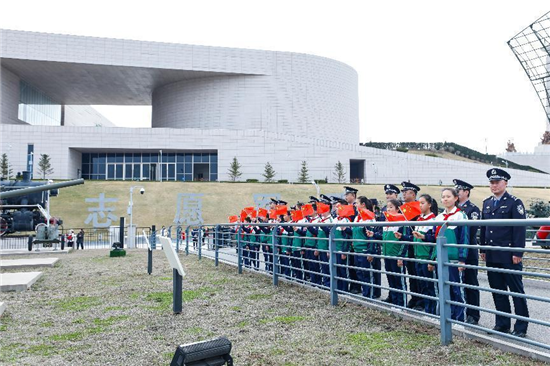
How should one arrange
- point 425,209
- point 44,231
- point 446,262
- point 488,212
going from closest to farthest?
1. point 446,262
2. point 488,212
3. point 425,209
4. point 44,231

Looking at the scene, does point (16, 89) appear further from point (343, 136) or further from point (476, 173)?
point (476, 173)

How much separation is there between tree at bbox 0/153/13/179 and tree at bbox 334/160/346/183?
36188mm

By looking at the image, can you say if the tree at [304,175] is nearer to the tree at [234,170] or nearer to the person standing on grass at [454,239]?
the tree at [234,170]

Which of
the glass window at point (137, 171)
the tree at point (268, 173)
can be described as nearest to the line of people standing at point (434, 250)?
the tree at point (268, 173)

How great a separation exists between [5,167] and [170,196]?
66.7 ft

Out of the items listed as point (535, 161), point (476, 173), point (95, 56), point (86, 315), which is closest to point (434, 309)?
point (86, 315)

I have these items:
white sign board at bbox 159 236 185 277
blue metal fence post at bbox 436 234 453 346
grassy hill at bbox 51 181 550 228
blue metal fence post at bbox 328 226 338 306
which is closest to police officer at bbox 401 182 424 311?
blue metal fence post at bbox 328 226 338 306

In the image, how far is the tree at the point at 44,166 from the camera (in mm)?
49847

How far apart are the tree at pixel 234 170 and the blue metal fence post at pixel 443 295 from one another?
49.0 metres

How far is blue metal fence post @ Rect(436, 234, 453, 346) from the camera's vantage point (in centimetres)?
425

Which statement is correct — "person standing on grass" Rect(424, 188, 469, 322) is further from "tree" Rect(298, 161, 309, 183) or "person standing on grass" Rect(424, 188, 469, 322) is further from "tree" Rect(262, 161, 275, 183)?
"tree" Rect(298, 161, 309, 183)

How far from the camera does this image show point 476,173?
5909 centimetres

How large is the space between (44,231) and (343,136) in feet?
166

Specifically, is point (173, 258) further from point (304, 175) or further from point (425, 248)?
point (304, 175)
